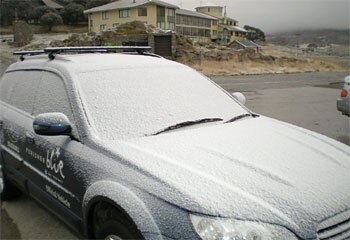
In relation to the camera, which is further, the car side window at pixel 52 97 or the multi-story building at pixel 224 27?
the multi-story building at pixel 224 27

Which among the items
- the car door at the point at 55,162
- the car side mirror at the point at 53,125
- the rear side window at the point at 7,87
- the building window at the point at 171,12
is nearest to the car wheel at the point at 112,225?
the car door at the point at 55,162

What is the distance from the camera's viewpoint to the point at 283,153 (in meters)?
2.28

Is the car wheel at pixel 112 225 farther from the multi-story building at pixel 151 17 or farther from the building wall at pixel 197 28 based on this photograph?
the building wall at pixel 197 28

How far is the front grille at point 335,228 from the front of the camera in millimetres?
1693

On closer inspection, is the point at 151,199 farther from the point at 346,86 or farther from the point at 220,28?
the point at 220,28

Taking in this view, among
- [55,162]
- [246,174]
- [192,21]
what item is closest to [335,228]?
[246,174]

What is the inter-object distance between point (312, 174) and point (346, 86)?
5.88 m

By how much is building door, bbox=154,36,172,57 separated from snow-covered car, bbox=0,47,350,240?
26450 mm

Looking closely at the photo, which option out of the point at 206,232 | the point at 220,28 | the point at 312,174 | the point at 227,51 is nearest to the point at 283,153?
the point at 312,174

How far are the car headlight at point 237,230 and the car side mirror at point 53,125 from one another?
1214 mm

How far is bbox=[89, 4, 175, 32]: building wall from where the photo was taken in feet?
184

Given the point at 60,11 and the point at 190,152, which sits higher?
the point at 60,11

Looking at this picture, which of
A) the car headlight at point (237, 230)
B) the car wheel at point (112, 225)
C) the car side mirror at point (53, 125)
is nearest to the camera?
the car headlight at point (237, 230)

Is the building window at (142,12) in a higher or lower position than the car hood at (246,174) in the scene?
higher
